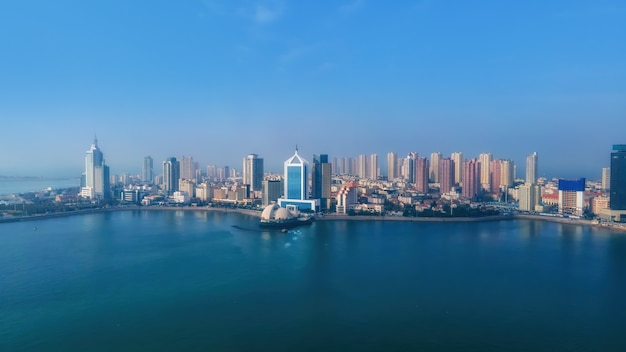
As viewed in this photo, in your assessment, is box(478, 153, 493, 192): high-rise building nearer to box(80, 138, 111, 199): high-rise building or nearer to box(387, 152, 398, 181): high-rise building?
box(387, 152, 398, 181): high-rise building

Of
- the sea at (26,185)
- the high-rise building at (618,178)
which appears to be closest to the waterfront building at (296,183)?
the high-rise building at (618,178)

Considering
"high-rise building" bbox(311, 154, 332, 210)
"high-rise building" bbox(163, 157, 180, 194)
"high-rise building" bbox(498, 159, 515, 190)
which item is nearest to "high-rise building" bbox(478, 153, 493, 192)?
"high-rise building" bbox(498, 159, 515, 190)

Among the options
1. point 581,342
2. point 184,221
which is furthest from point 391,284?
point 184,221

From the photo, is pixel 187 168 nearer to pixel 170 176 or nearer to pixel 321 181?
pixel 170 176

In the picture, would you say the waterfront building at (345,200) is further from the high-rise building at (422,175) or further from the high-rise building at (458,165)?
the high-rise building at (458,165)

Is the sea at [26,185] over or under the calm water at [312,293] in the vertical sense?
over

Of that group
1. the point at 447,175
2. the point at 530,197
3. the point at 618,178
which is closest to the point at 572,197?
the point at 530,197
